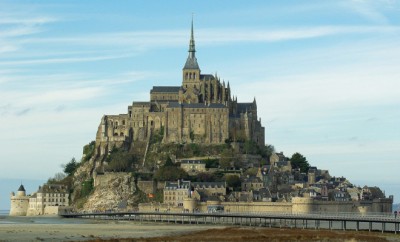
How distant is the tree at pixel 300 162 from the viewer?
157750mm

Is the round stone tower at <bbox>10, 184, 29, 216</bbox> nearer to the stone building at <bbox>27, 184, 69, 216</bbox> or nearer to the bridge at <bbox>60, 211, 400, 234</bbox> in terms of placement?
the stone building at <bbox>27, 184, 69, 216</bbox>

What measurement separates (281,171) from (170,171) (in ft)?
60.0

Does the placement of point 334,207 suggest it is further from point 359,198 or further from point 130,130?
point 130,130

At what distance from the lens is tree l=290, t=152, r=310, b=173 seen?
157750mm

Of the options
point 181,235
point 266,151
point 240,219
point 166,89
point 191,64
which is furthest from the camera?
point 166,89

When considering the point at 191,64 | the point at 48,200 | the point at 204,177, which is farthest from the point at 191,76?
the point at 48,200

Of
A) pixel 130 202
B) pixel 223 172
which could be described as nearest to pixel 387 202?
pixel 223 172

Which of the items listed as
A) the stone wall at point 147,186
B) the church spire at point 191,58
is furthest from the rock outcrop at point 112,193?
the church spire at point 191,58

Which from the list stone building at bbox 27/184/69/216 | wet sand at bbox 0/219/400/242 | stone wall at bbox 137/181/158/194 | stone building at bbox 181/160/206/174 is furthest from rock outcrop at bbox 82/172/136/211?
wet sand at bbox 0/219/400/242

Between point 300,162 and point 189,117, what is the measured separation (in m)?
20.9

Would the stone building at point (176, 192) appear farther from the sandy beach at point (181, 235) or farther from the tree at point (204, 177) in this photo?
the sandy beach at point (181, 235)

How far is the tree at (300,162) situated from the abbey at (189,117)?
6535 mm

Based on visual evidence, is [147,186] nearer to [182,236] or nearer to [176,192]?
[176,192]

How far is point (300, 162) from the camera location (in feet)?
520
